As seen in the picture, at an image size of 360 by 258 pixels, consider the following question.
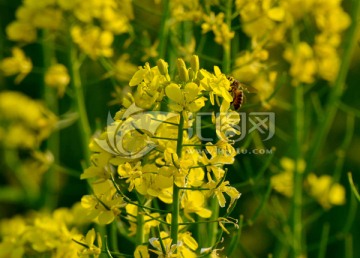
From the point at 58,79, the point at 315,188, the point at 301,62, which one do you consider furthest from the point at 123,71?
the point at 315,188

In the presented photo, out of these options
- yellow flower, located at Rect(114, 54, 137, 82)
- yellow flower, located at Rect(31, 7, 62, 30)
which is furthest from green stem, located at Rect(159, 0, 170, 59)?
yellow flower, located at Rect(31, 7, 62, 30)

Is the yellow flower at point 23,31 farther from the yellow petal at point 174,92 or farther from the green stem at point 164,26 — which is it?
the yellow petal at point 174,92

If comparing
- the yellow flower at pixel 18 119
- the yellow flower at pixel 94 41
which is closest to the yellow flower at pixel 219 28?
the yellow flower at pixel 94 41

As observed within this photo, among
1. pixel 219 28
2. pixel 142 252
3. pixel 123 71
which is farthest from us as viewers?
pixel 123 71

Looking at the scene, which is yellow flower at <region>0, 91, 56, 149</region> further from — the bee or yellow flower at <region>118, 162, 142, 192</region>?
yellow flower at <region>118, 162, 142, 192</region>

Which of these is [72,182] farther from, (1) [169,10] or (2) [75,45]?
(1) [169,10]

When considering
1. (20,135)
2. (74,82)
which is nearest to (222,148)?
(74,82)

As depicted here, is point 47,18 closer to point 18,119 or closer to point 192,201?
point 192,201

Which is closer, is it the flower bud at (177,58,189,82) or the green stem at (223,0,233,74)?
the flower bud at (177,58,189,82)

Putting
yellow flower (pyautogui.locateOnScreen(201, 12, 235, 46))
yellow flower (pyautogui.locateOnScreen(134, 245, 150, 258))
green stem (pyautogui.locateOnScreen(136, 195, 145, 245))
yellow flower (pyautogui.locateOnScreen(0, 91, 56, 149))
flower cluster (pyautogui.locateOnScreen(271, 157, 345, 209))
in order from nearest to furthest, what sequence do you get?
yellow flower (pyautogui.locateOnScreen(134, 245, 150, 258)), green stem (pyautogui.locateOnScreen(136, 195, 145, 245)), yellow flower (pyautogui.locateOnScreen(201, 12, 235, 46)), flower cluster (pyautogui.locateOnScreen(271, 157, 345, 209)), yellow flower (pyautogui.locateOnScreen(0, 91, 56, 149))
